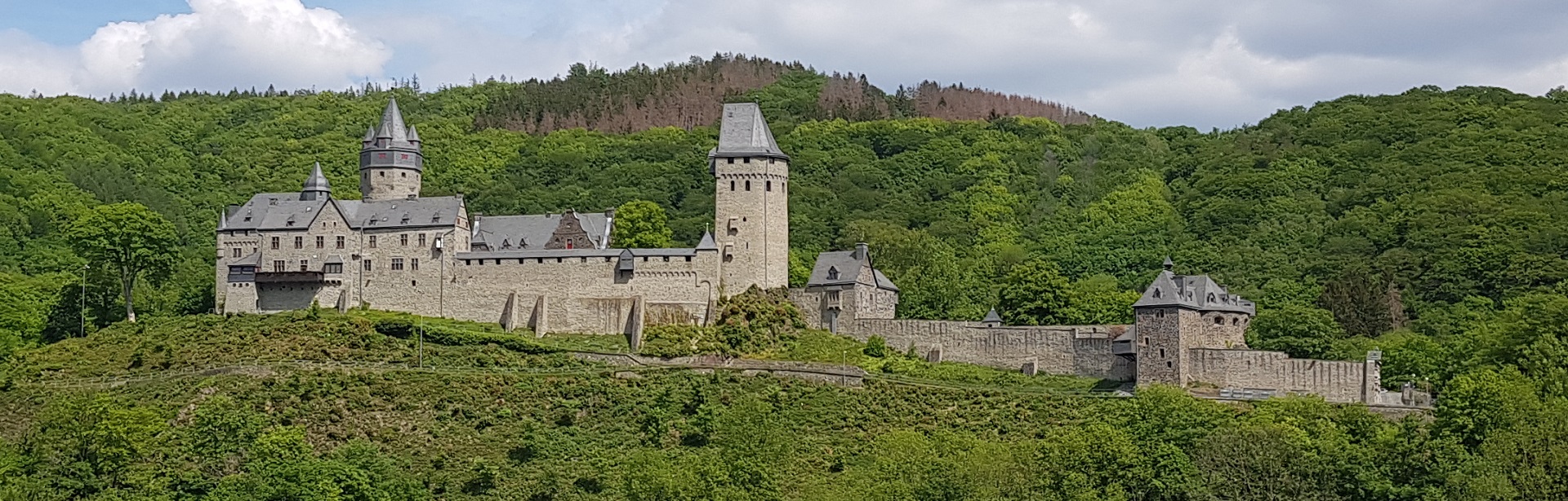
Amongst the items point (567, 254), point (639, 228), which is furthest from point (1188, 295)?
point (639, 228)

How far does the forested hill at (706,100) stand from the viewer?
476 feet

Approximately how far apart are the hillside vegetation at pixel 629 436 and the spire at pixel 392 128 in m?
11.0

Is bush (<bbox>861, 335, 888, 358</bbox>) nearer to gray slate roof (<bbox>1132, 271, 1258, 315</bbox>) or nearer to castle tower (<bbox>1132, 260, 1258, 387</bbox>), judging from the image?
castle tower (<bbox>1132, 260, 1258, 387</bbox>)

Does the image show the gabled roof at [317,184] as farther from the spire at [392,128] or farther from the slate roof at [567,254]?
the slate roof at [567,254]

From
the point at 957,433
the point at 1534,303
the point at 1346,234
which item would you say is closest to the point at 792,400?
the point at 957,433

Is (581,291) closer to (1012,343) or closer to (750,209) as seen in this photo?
(750,209)

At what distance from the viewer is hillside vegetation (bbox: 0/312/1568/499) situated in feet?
198

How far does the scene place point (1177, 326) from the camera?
73.4 m

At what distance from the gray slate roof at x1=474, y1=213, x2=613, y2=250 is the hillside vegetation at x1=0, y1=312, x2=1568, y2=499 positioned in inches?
257

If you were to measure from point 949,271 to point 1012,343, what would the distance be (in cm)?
1764

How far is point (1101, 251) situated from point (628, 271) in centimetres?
3792

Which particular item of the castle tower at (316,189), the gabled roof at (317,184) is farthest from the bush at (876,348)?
the gabled roof at (317,184)

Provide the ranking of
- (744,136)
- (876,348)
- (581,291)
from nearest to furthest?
(876,348) < (581,291) < (744,136)

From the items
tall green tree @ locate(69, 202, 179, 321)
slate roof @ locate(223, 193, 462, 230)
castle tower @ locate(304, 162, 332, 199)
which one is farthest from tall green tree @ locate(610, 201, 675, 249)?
tall green tree @ locate(69, 202, 179, 321)
